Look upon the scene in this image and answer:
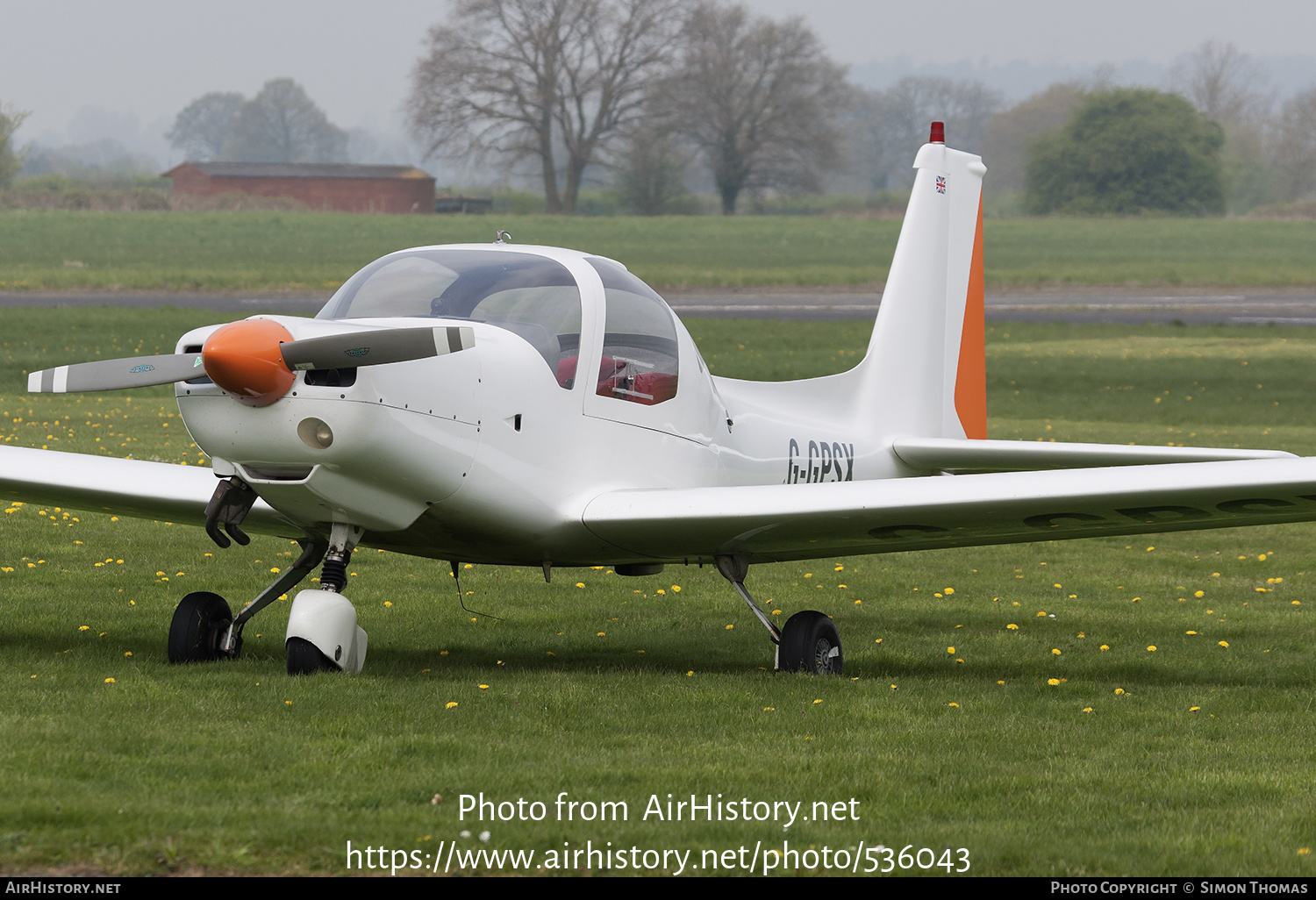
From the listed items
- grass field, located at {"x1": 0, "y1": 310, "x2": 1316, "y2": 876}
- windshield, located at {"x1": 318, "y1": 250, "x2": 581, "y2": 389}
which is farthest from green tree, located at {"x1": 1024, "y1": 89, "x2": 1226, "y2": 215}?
windshield, located at {"x1": 318, "y1": 250, "x2": 581, "y2": 389}

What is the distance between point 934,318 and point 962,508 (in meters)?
4.42

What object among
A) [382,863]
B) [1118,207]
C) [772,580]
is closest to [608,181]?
[1118,207]

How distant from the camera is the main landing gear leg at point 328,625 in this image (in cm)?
712

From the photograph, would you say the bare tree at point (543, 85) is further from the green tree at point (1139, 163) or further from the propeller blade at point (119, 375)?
the propeller blade at point (119, 375)

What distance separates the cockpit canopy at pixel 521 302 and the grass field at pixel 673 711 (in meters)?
1.65

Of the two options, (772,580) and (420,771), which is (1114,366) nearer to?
(772,580)

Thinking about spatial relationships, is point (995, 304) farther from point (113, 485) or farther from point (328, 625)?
point (328, 625)

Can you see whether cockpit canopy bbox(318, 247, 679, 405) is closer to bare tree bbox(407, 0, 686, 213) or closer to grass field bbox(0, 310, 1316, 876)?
grass field bbox(0, 310, 1316, 876)

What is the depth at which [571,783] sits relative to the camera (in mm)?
5406

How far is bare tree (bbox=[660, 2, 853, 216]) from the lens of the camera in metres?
113

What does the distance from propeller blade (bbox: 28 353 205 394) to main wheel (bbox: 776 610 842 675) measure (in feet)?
11.2

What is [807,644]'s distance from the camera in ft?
26.7

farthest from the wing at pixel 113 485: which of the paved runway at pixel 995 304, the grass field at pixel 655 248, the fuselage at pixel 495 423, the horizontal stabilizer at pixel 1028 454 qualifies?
the grass field at pixel 655 248
